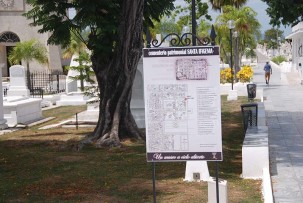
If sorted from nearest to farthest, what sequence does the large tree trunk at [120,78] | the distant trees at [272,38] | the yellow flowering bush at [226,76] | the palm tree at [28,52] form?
the large tree trunk at [120,78] → the yellow flowering bush at [226,76] → the palm tree at [28,52] → the distant trees at [272,38]

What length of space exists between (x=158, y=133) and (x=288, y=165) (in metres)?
4.41

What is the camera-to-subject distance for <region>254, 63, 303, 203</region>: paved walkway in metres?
8.36

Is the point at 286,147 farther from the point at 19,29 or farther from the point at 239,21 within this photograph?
the point at 19,29

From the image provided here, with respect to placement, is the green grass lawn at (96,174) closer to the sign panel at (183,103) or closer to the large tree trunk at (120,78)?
the large tree trunk at (120,78)

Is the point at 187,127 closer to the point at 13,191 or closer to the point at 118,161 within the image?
the point at 13,191

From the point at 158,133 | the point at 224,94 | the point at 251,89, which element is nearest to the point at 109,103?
the point at 158,133

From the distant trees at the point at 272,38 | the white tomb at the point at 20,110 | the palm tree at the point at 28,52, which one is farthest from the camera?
the distant trees at the point at 272,38

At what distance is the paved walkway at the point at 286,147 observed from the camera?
8359 millimetres

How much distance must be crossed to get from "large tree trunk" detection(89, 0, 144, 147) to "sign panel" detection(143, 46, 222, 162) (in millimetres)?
6832

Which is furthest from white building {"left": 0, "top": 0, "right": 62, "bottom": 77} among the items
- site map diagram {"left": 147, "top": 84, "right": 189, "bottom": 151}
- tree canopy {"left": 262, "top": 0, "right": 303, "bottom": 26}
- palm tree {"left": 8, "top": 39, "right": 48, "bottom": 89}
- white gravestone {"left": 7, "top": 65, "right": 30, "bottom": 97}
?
site map diagram {"left": 147, "top": 84, "right": 189, "bottom": 151}

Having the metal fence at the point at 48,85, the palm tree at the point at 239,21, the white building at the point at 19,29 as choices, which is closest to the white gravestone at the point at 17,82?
the metal fence at the point at 48,85

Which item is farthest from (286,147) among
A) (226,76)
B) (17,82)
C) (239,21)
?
(239,21)

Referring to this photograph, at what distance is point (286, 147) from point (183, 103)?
629 cm

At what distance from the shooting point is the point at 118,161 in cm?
1162
